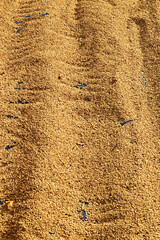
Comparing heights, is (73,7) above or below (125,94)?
above

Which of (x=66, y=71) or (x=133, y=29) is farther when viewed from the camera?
(x=133, y=29)

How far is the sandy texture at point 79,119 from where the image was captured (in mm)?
1756

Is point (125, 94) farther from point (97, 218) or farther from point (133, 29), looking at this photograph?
point (97, 218)

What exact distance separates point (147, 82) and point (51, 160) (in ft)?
3.85

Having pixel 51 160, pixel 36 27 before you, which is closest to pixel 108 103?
pixel 51 160

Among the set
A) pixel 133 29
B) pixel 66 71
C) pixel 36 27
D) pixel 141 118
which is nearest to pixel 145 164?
pixel 141 118

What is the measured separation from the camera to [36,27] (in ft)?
8.81

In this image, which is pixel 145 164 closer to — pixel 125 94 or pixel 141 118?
pixel 141 118

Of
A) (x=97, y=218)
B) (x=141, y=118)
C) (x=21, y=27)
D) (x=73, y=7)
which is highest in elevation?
(x=73, y=7)

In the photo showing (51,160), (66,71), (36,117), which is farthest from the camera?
(66,71)

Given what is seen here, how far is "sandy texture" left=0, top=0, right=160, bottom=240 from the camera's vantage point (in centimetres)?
176

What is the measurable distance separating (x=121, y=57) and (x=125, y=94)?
440mm

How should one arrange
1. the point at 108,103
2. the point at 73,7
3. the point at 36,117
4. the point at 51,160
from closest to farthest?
the point at 51,160
the point at 36,117
the point at 108,103
the point at 73,7

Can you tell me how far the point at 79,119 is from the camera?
2184 millimetres
